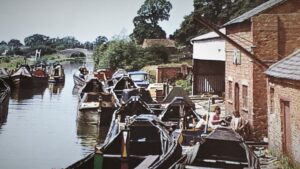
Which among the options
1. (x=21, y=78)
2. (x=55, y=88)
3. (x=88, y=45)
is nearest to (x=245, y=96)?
(x=21, y=78)

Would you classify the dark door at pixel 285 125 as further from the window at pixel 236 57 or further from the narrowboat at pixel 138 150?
the window at pixel 236 57

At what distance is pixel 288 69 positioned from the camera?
10047 mm

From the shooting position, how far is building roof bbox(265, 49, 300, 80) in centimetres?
938

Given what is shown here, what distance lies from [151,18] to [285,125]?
49.0 metres

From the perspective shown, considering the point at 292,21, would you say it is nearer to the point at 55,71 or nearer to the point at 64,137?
the point at 64,137

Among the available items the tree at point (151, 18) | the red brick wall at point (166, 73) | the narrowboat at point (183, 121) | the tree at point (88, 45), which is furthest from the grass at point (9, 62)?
the tree at point (88, 45)

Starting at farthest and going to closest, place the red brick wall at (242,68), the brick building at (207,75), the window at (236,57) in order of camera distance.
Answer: the brick building at (207,75), the window at (236,57), the red brick wall at (242,68)

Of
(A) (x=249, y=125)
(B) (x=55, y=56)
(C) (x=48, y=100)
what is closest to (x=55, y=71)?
(C) (x=48, y=100)

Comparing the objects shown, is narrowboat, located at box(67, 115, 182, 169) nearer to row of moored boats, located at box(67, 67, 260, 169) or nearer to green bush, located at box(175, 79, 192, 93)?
row of moored boats, located at box(67, 67, 260, 169)

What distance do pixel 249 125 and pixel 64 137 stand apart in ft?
28.0

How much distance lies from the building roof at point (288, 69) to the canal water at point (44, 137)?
24.2 feet

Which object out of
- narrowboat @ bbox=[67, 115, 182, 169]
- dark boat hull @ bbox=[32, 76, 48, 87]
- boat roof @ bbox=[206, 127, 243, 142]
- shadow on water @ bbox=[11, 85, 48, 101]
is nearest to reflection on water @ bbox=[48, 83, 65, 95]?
dark boat hull @ bbox=[32, 76, 48, 87]

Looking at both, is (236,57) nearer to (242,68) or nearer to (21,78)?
(242,68)

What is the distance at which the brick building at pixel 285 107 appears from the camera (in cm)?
925
